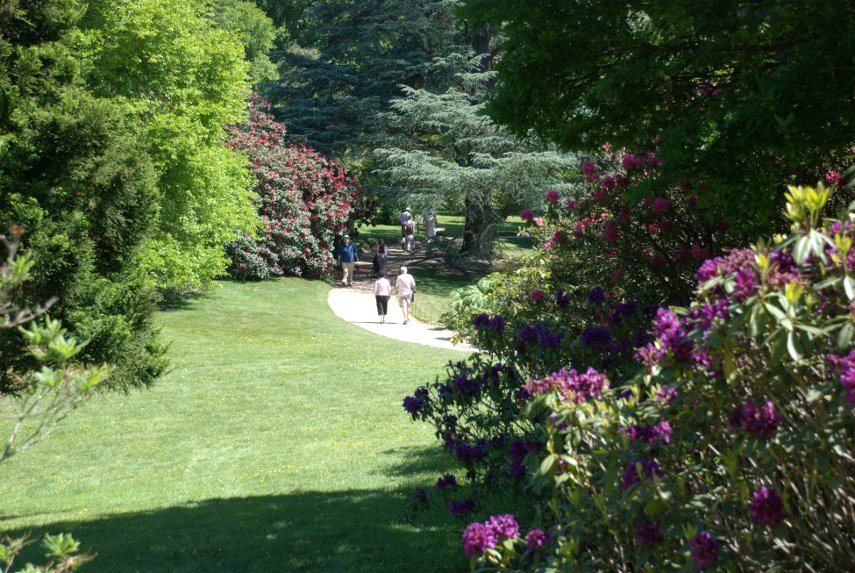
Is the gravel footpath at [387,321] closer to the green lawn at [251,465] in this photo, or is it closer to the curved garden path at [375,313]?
the curved garden path at [375,313]

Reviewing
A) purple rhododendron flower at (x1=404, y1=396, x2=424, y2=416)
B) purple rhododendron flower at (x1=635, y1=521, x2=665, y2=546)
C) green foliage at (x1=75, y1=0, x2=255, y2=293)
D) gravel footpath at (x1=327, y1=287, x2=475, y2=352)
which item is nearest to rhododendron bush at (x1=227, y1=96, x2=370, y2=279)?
gravel footpath at (x1=327, y1=287, x2=475, y2=352)

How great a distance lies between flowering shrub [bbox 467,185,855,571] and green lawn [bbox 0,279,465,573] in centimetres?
306

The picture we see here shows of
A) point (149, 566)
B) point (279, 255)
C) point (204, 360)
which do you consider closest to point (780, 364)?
point (149, 566)

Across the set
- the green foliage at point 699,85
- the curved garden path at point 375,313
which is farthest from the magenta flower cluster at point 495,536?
the curved garden path at point 375,313

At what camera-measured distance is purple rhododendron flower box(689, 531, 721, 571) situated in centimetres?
283

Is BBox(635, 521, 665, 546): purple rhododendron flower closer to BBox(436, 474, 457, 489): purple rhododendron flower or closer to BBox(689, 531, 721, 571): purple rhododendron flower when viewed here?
BBox(689, 531, 721, 571): purple rhododendron flower

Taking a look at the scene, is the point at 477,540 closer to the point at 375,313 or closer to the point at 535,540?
the point at 535,540

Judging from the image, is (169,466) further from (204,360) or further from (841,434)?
(841,434)

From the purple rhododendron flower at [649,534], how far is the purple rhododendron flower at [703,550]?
0.29m

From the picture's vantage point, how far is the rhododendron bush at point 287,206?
101 feet

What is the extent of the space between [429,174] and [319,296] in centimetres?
633

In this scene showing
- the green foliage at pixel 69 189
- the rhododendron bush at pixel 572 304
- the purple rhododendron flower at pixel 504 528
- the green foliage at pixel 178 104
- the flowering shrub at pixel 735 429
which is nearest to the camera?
the flowering shrub at pixel 735 429

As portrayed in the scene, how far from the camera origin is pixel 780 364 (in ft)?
9.43

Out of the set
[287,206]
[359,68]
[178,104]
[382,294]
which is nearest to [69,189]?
[178,104]
